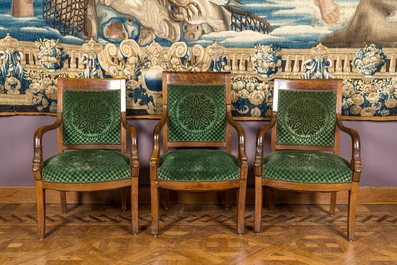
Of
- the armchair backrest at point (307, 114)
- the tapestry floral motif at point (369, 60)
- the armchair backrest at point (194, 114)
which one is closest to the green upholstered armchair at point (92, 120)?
the armchair backrest at point (194, 114)

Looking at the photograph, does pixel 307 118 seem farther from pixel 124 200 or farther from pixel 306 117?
pixel 124 200

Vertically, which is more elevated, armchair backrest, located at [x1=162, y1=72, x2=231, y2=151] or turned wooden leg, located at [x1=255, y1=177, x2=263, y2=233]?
armchair backrest, located at [x1=162, y1=72, x2=231, y2=151]

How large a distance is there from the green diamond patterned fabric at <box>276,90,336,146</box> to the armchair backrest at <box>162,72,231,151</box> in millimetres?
447

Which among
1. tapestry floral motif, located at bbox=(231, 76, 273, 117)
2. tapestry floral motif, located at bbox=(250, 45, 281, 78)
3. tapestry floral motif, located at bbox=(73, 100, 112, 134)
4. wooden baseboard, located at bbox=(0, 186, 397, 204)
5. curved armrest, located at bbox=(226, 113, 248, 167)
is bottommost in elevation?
wooden baseboard, located at bbox=(0, 186, 397, 204)

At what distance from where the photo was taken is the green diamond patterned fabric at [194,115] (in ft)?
12.4

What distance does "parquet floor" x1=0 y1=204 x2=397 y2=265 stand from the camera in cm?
307

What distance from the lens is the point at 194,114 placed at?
149 inches

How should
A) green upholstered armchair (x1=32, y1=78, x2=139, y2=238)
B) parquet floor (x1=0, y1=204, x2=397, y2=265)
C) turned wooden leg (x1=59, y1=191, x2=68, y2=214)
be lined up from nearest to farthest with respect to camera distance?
1. parquet floor (x1=0, y1=204, x2=397, y2=265)
2. green upholstered armchair (x1=32, y1=78, x2=139, y2=238)
3. turned wooden leg (x1=59, y1=191, x2=68, y2=214)

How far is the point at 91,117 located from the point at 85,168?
604mm

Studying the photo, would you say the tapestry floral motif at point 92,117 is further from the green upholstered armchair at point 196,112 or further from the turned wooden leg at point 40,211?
the turned wooden leg at point 40,211

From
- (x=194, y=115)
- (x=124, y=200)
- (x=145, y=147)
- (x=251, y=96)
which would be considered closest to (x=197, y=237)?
(x=124, y=200)

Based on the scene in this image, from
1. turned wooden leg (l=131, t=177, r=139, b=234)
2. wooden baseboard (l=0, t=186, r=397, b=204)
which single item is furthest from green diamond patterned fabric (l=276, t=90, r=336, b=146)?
turned wooden leg (l=131, t=177, r=139, b=234)

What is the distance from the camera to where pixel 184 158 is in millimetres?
3420

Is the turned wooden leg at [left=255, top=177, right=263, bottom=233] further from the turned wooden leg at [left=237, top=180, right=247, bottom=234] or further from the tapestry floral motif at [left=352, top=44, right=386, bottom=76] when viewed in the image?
the tapestry floral motif at [left=352, top=44, right=386, bottom=76]
